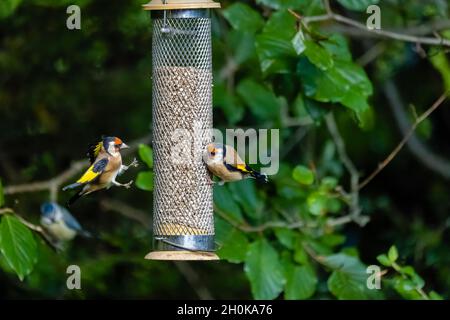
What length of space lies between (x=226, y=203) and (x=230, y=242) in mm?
349

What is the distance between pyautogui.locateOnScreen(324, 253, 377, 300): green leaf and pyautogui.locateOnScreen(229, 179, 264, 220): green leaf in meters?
0.57

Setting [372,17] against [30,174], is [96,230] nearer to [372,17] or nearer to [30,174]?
[30,174]

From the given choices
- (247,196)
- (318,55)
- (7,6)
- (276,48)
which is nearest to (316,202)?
(247,196)

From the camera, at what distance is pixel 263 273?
824 cm

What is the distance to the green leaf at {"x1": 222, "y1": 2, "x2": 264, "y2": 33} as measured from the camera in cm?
820

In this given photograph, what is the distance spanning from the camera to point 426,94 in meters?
12.5

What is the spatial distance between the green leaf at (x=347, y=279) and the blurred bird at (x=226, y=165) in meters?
1.57

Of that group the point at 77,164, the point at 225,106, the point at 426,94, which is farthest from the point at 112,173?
the point at 426,94

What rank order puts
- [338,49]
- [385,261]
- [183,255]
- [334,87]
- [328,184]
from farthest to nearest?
1. [328,184]
2. [385,261]
3. [338,49]
4. [334,87]
5. [183,255]

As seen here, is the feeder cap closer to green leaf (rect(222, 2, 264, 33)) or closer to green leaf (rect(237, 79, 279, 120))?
green leaf (rect(222, 2, 264, 33))

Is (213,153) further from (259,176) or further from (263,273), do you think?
(263,273)

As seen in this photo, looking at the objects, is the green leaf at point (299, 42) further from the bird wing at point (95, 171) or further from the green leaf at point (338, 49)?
the bird wing at point (95, 171)

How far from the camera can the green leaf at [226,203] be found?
27.9 ft
